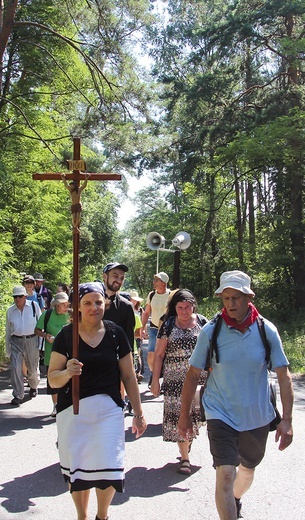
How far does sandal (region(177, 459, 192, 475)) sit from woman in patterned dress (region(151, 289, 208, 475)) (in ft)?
0.90

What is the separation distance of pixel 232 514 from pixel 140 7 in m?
12.9

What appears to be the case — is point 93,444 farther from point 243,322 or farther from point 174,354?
point 174,354

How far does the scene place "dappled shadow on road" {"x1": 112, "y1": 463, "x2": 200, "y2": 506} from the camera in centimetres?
492

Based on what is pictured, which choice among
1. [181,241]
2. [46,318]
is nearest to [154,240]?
[181,241]

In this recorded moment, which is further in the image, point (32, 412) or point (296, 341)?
point (296, 341)

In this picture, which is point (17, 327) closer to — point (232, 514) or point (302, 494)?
point (302, 494)

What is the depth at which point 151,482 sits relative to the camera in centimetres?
523

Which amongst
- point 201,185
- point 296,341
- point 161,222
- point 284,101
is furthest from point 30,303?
point 161,222

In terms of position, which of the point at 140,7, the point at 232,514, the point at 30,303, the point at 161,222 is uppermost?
the point at 140,7

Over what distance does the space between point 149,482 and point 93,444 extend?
1.93 meters

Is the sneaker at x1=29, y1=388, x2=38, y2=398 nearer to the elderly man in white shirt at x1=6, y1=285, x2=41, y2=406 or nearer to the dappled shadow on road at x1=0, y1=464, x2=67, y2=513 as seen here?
the elderly man in white shirt at x1=6, y1=285, x2=41, y2=406

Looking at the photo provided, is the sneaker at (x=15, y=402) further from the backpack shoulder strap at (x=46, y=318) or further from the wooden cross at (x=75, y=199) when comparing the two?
the wooden cross at (x=75, y=199)

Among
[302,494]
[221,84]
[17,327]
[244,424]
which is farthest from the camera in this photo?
[221,84]

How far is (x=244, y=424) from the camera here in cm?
371
